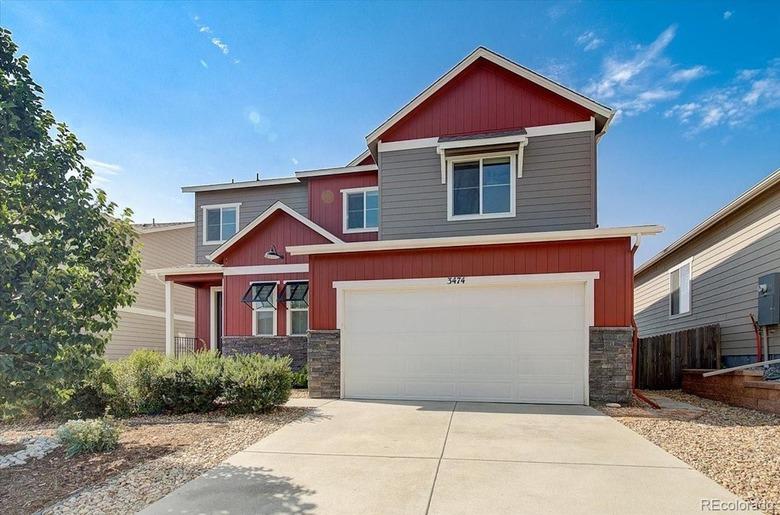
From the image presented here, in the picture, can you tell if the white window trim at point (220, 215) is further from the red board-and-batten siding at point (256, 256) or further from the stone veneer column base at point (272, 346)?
the stone veneer column base at point (272, 346)

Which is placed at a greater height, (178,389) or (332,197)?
(332,197)

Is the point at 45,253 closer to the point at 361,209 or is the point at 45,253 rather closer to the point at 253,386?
the point at 253,386

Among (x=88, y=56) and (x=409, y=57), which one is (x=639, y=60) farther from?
(x=88, y=56)

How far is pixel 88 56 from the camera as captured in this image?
849 centimetres

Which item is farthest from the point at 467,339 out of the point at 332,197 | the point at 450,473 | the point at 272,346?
the point at 332,197

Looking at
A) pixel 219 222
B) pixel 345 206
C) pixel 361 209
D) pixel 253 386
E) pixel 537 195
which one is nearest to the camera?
pixel 253 386

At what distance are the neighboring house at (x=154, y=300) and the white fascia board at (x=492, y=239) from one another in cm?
1058

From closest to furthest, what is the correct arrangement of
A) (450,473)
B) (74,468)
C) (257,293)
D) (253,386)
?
1. (450,473)
2. (74,468)
3. (253,386)
4. (257,293)

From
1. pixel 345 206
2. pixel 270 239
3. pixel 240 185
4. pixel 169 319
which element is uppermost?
pixel 240 185

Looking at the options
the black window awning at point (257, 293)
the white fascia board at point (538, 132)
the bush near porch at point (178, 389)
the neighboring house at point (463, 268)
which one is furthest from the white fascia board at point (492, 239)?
the black window awning at point (257, 293)

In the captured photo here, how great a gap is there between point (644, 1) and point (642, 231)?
5.22m

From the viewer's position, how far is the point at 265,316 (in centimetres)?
1218

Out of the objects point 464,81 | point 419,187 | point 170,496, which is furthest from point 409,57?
point 170,496

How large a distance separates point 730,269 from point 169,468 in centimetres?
1201
